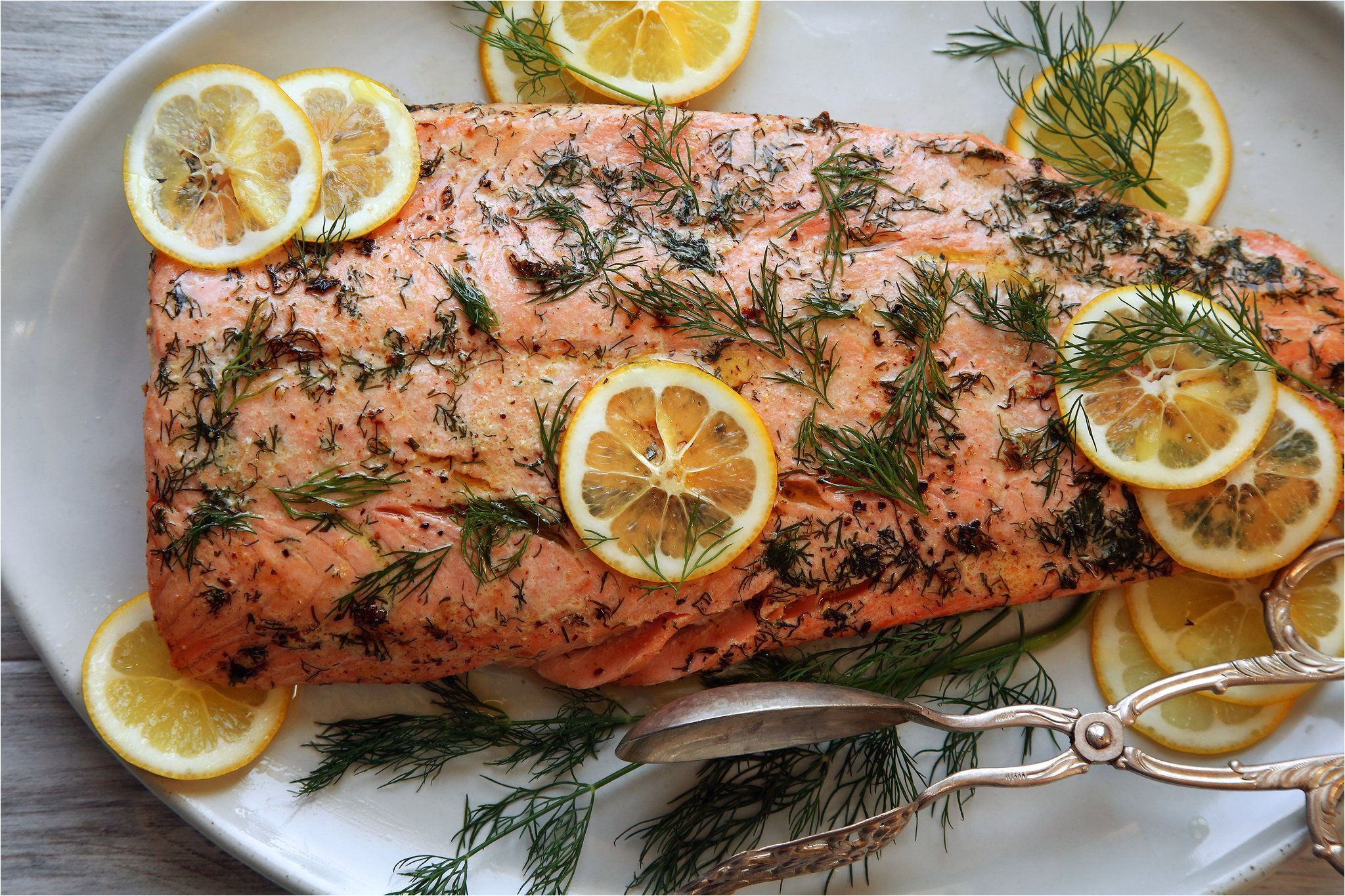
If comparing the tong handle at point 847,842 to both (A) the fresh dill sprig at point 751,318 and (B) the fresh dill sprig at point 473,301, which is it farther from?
(B) the fresh dill sprig at point 473,301

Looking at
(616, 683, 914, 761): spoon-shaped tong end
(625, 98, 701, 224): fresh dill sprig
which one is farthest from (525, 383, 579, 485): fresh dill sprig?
(616, 683, 914, 761): spoon-shaped tong end

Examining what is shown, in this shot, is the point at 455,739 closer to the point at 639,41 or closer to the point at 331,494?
the point at 331,494

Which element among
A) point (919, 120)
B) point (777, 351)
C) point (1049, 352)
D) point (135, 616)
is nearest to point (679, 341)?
point (777, 351)

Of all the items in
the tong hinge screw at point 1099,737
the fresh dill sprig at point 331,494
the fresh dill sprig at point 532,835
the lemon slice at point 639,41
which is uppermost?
the lemon slice at point 639,41

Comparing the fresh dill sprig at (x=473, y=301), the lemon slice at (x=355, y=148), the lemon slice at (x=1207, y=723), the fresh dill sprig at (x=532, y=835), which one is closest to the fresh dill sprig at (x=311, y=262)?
the lemon slice at (x=355, y=148)

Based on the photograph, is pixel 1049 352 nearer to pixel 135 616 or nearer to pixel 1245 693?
pixel 1245 693
